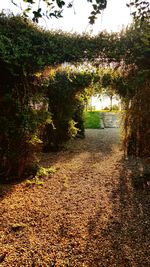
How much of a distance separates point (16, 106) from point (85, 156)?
177 inches

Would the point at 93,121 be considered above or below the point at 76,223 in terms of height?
above

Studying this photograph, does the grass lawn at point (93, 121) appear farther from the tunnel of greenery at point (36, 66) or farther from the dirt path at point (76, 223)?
the dirt path at point (76, 223)

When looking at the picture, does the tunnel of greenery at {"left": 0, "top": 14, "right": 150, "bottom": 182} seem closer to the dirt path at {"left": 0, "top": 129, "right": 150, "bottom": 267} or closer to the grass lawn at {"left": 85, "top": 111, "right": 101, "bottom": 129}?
the dirt path at {"left": 0, "top": 129, "right": 150, "bottom": 267}

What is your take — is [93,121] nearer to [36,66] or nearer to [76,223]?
[36,66]

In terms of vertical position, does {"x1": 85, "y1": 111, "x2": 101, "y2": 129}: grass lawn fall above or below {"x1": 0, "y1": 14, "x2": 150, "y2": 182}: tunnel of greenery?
below

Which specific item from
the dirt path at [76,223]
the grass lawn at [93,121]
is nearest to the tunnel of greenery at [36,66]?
the dirt path at [76,223]

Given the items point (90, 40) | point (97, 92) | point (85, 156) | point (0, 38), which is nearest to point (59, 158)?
point (85, 156)

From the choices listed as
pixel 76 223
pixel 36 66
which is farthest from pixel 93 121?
pixel 76 223

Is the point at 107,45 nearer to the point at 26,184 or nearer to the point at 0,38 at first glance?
the point at 0,38

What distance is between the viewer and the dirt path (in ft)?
10.8

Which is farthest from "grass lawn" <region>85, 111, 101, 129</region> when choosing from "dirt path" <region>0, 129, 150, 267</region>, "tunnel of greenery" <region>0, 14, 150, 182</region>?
"dirt path" <region>0, 129, 150, 267</region>

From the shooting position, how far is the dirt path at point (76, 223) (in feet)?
10.8

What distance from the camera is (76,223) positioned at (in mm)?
4238

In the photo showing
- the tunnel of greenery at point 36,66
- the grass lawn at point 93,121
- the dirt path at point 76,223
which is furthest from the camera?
the grass lawn at point 93,121
